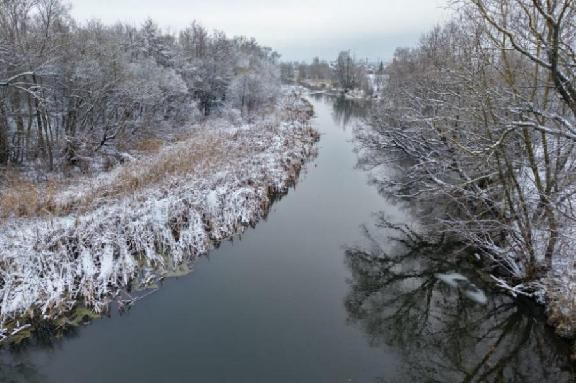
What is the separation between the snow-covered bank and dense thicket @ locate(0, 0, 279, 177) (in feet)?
10.1

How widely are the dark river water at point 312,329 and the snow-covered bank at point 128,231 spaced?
671 millimetres

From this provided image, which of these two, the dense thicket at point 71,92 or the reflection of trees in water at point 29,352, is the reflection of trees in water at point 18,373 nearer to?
the reflection of trees in water at point 29,352

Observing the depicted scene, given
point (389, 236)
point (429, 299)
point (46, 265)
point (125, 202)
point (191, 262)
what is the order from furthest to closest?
point (389, 236)
point (125, 202)
point (191, 262)
point (429, 299)
point (46, 265)

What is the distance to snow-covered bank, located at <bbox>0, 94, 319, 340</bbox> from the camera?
24.3 feet

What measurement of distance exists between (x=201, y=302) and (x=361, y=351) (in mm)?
3467

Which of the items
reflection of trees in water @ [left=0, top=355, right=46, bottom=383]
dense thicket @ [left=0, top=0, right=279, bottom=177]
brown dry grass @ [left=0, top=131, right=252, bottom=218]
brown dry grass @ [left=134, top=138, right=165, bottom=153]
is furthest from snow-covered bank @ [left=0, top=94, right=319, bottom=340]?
dense thicket @ [left=0, top=0, right=279, bottom=177]

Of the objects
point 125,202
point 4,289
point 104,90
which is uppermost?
point 104,90

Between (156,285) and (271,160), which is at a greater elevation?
(271,160)

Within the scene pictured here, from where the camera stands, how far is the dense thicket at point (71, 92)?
1278cm

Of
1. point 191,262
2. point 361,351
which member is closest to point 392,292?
point 361,351

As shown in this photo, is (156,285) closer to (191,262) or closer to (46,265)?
(191,262)

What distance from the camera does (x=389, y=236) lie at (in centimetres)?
1141

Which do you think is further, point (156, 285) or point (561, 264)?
point (156, 285)

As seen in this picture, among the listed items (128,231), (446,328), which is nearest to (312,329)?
(446,328)
